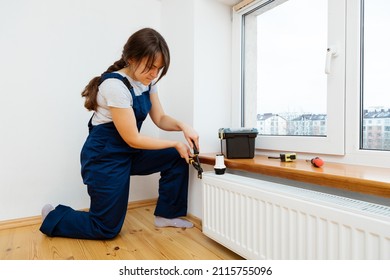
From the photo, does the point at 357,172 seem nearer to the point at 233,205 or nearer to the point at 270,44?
the point at 233,205

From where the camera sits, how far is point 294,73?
50.7 inches

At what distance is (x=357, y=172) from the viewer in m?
0.86

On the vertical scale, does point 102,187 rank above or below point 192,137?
below

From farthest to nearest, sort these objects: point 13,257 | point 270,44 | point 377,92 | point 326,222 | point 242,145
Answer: point 270,44 → point 242,145 → point 13,257 → point 377,92 → point 326,222

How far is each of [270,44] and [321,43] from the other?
1.04 ft

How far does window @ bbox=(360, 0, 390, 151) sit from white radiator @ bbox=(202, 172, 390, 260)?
34 cm

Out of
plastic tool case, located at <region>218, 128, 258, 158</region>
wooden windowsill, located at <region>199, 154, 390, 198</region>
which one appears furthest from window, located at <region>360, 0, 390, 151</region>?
plastic tool case, located at <region>218, 128, 258, 158</region>

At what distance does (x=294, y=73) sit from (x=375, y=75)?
0.36 m

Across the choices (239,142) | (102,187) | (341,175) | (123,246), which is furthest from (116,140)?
(341,175)

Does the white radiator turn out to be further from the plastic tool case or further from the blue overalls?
the blue overalls

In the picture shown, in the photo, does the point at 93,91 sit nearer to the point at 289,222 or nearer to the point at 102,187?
the point at 102,187

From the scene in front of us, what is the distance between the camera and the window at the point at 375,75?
38.1 inches

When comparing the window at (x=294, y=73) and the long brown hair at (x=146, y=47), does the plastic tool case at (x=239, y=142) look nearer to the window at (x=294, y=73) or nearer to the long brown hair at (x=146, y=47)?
the window at (x=294, y=73)
